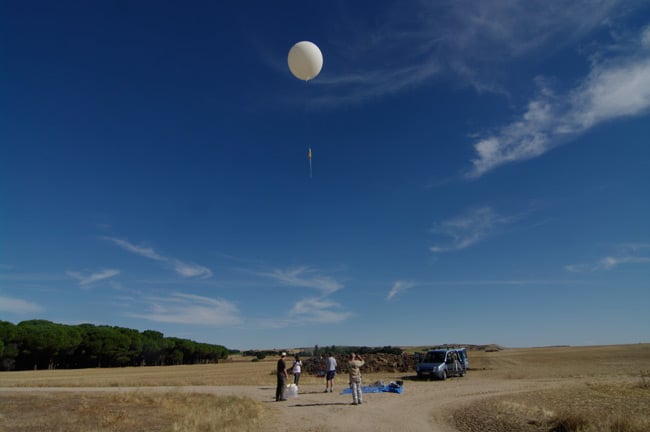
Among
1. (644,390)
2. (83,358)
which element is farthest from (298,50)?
(83,358)

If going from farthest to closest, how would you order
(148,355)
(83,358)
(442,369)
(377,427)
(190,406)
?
(148,355), (83,358), (442,369), (190,406), (377,427)

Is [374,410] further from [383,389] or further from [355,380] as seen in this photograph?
[383,389]

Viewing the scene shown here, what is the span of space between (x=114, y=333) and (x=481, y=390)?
10272 centimetres

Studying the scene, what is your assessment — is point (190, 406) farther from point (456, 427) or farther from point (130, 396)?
point (456, 427)

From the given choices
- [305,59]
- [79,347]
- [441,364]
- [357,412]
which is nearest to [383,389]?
[357,412]

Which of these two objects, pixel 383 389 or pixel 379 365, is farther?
pixel 379 365

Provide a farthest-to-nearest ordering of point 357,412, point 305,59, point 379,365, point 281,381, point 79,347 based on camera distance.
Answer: point 79,347 → point 379,365 → point 281,381 → point 305,59 → point 357,412

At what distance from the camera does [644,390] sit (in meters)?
19.6

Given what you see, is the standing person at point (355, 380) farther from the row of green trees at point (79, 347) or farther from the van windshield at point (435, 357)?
the row of green trees at point (79, 347)

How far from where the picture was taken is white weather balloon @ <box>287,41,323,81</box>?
1597 centimetres

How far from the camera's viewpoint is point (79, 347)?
9494 centimetres

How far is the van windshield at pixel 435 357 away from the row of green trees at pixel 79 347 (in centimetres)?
8101

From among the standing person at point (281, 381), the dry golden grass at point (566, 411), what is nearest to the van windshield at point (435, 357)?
the dry golden grass at point (566, 411)

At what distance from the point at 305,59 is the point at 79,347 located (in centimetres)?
10344
